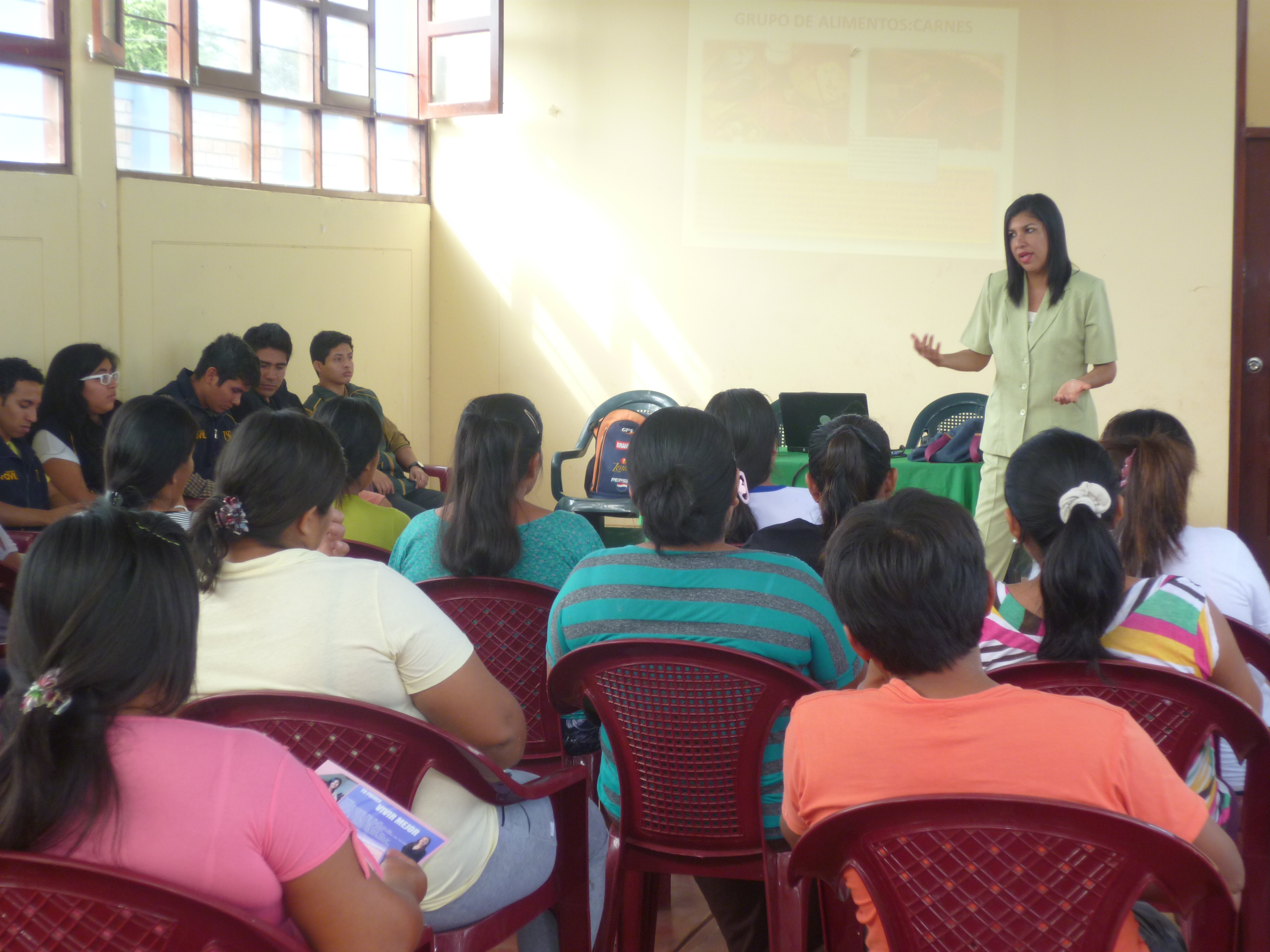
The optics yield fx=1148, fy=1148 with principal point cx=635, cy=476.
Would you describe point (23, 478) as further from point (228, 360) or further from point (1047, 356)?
point (1047, 356)

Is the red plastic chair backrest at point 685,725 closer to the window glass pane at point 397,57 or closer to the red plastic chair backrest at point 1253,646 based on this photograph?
the red plastic chair backrest at point 1253,646

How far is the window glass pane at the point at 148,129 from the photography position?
4.46 metres

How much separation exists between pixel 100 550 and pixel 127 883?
282mm

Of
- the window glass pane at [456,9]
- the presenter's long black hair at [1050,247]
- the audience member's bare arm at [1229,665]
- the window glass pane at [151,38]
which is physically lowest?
the audience member's bare arm at [1229,665]

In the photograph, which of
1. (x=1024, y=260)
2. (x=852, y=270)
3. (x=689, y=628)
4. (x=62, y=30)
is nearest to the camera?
(x=689, y=628)

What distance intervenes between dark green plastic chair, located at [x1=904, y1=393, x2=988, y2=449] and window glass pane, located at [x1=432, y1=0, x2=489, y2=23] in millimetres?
3125

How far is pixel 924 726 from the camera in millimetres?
1169

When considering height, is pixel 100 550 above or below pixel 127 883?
above

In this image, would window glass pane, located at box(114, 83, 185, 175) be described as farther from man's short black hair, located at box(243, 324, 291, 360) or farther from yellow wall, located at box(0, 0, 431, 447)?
man's short black hair, located at box(243, 324, 291, 360)

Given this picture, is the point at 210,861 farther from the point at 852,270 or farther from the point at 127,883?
the point at 852,270

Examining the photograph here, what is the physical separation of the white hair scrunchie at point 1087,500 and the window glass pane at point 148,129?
3919 millimetres

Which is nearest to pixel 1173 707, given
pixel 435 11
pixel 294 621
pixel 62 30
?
pixel 294 621

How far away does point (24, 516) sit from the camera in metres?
3.44

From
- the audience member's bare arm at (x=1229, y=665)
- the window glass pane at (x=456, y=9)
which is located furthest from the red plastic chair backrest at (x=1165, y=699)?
the window glass pane at (x=456, y=9)
